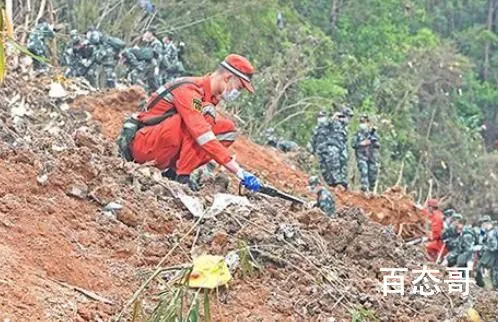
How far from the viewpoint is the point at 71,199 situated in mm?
4844

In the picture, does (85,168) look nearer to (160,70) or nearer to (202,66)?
(160,70)

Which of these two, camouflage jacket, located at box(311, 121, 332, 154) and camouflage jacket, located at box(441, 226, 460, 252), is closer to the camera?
camouflage jacket, located at box(441, 226, 460, 252)

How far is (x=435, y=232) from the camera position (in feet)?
39.4

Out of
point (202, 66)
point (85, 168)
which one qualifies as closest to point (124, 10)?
point (202, 66)

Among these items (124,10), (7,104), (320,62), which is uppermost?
(7,104)

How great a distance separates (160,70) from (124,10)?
4468 mm

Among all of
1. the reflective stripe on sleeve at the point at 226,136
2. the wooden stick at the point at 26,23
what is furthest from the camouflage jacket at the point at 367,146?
the reflective stripe on sleeve at the point at 226,136

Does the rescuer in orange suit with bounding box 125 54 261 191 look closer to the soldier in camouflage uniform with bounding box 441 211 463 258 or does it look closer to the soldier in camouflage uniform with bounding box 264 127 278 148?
the soldier in camouflage uniform with bounding box 441 211 463 258

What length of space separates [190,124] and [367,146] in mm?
8215

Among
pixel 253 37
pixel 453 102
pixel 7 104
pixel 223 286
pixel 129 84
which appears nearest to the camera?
pixel 223 286

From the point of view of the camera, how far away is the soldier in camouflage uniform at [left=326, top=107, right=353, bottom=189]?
13.1 m

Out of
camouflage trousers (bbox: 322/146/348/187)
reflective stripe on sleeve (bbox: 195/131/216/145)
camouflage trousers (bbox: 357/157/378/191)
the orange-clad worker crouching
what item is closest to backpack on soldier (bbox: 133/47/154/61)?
camouflage trousers (bbox: 322/146/348/187)

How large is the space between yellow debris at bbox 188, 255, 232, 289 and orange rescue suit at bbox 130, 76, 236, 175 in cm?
144

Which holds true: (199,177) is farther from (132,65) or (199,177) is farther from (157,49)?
(132,65)
